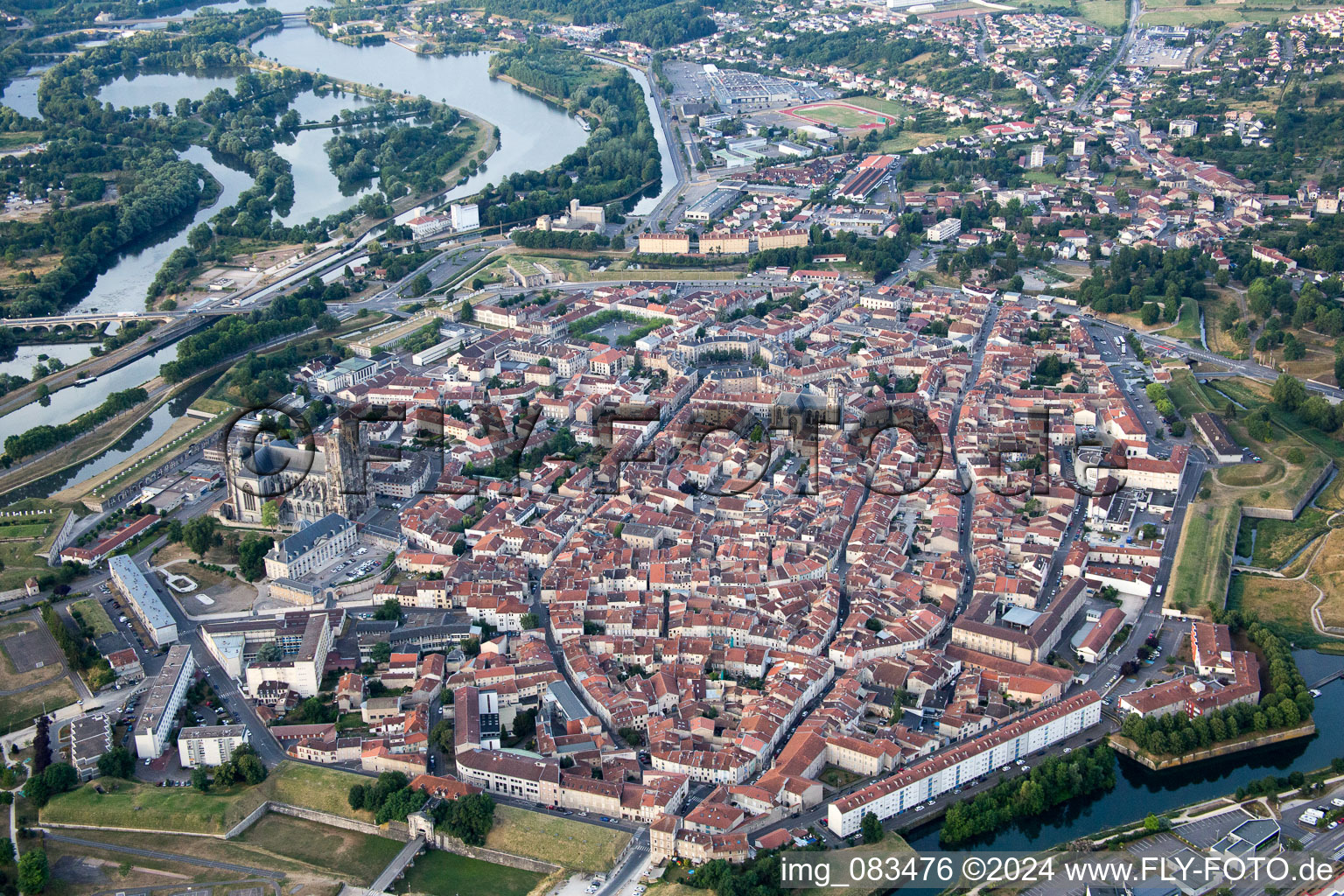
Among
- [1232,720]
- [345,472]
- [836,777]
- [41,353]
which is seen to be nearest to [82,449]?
[41,353]

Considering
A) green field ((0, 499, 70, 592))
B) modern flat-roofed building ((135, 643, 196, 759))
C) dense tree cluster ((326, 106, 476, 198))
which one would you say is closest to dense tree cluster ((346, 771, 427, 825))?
modern flat-roofed building ((135, 643, 196, 759))

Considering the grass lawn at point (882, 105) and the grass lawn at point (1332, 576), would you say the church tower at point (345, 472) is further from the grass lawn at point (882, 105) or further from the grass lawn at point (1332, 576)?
the grass lawn at point (882, 105)

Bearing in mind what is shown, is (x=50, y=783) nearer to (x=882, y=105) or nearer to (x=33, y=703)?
(x=33, y=703)

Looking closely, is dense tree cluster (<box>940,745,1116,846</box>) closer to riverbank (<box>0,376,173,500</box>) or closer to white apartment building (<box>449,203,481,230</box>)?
riverbank (<box>0,376,173,500</box>)

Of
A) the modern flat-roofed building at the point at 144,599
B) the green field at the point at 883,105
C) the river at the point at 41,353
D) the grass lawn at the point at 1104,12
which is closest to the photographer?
the modern flat-roofed building at the point at 144,599

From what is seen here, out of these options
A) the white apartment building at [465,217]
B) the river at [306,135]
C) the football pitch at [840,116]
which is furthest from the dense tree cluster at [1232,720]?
the football pitch at [840,116]

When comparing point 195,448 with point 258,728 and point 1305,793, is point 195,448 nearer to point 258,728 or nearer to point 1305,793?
point 258,728
